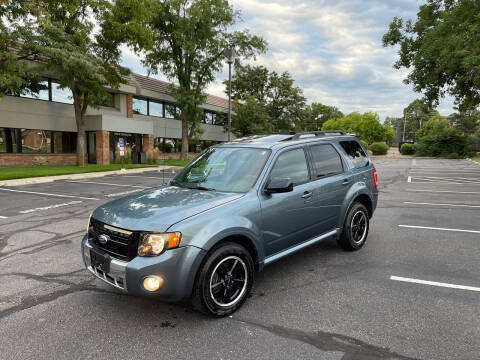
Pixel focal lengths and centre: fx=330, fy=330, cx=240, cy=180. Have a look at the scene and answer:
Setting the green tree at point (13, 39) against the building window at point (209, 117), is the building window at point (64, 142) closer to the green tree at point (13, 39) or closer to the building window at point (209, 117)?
the green tree at point (13, 39)

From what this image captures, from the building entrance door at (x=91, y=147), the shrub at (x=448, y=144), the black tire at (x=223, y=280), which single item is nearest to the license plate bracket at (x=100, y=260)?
the black tire at (x=223, y=280)

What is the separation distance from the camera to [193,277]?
2.94 meters

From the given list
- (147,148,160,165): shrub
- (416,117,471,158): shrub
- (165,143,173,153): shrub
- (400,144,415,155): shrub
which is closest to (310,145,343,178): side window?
(147,148,160,165): shrub

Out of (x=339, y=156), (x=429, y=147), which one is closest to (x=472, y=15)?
(x=339, y=156)

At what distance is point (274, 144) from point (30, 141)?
21.8 meters

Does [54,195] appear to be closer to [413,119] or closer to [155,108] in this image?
[155,108]

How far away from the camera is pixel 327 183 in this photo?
4508 millimetres

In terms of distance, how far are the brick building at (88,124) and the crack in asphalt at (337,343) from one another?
13.3 metres

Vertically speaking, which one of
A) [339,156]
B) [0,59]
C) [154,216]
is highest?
[0,59]

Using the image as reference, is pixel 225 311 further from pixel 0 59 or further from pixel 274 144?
pixel 0 59

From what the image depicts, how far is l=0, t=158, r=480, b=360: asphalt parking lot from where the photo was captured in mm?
2701

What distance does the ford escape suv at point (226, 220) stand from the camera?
2.90 metres

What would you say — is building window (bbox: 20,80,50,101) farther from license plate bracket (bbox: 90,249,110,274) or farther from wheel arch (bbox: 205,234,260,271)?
wheel arch (bbox: 205,234,260,271)

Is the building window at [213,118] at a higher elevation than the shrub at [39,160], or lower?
higher
